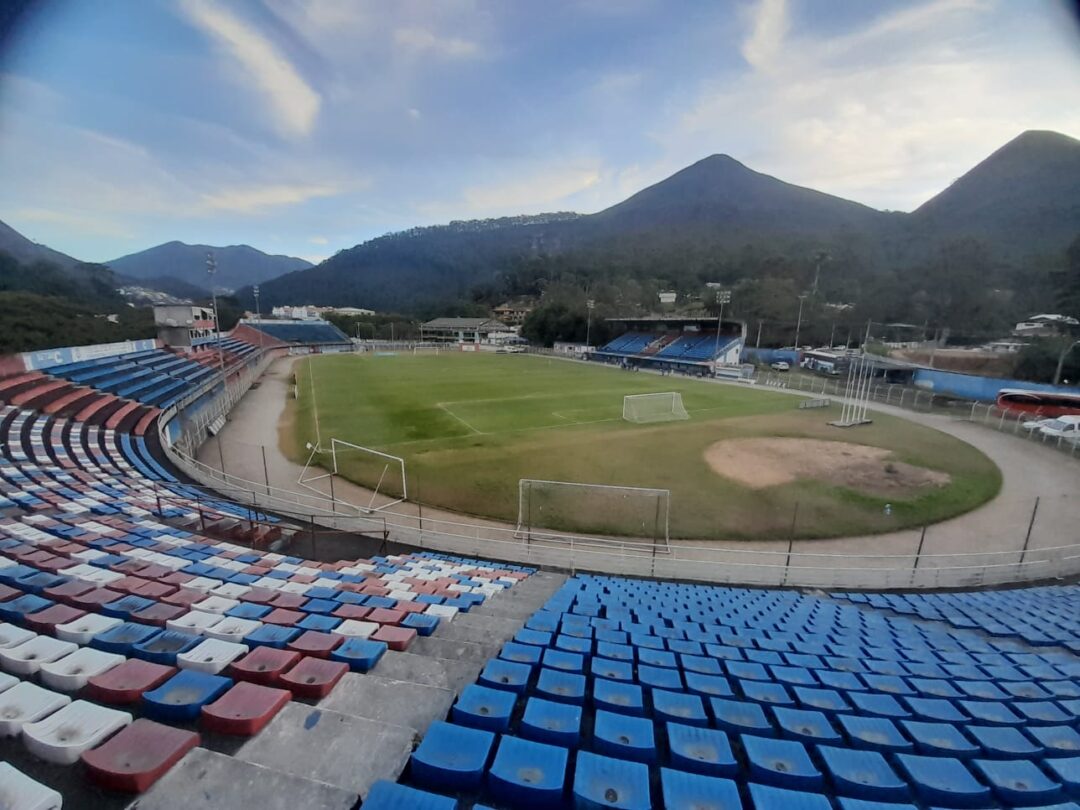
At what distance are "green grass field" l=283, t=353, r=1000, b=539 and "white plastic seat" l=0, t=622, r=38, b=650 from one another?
10395 millimetres

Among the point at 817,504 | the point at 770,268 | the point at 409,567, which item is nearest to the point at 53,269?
the point at 409,567

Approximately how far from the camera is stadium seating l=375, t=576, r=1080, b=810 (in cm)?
325

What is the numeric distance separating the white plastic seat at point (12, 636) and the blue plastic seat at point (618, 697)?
5.66m

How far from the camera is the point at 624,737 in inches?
152

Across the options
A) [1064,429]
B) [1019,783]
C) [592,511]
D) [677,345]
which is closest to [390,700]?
[1019,783]

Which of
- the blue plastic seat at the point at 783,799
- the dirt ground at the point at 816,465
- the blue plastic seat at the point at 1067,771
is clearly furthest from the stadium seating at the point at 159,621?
the dirt ground at the point at 816,465

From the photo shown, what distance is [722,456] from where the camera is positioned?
21.3m

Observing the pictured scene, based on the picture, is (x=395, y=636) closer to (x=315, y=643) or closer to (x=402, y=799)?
(x=315, y=643)

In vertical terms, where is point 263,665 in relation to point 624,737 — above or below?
A: above

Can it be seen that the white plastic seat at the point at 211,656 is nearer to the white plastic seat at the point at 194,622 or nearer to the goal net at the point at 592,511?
the white plastic seat at the point at 194,622

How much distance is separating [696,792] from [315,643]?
4.02 m

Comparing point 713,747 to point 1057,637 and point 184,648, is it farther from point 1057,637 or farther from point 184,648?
point 1057,637

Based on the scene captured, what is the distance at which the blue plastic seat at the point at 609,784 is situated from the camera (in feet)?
9.93

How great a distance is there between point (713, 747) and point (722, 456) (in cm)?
1880
